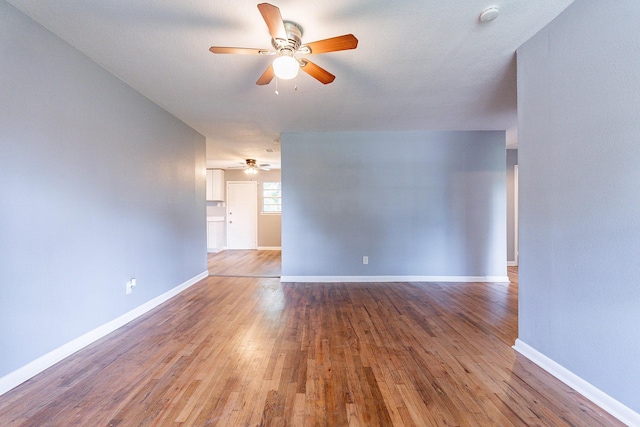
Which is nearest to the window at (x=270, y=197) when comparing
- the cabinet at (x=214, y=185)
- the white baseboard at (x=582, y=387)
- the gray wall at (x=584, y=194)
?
the cabinet at (x=214, y=185)

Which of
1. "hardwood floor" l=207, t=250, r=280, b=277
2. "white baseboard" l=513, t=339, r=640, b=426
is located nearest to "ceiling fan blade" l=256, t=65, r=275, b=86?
"white baseboard" l=513, t=339, r=640, b=426

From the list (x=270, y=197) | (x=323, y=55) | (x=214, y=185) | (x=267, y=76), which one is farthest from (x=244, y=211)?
(x=323, y=55)

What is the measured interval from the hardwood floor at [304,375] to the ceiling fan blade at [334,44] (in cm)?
219

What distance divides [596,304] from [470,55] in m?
1.99

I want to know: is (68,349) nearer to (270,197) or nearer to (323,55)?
(323,55)

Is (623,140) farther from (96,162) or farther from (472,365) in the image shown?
(96,162)

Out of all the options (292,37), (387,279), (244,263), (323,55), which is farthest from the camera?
(244,263)

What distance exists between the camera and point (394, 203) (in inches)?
160

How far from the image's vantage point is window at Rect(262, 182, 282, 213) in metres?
7.68

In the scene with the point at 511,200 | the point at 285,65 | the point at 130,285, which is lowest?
the point at 130,285

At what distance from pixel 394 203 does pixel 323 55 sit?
2.61 m

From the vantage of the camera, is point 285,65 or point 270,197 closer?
point 285,65

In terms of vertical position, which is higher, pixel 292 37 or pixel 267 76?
pixel 292 37

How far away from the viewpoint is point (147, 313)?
2777 mm
